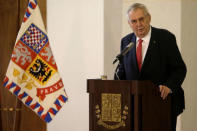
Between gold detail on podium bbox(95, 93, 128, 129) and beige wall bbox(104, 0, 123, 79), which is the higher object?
beige wall bbox(104, 0, 123, 79)

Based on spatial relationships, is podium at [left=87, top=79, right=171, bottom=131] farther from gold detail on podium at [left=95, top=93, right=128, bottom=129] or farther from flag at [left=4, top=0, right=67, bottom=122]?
flag at [left=4, top=0, right=67, bottom=122]

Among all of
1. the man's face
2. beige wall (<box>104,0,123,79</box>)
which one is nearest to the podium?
the man's face

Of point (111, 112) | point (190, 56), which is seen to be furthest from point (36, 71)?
point (190, 56)

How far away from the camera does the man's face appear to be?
2.84 metres

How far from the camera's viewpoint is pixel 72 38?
12.6 ft

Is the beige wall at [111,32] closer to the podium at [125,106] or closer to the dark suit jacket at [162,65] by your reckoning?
the dark suit jacket at [162,65]

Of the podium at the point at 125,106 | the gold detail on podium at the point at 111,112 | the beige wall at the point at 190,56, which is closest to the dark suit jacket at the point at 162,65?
the podium at the point at 125,106

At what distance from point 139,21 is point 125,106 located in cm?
77

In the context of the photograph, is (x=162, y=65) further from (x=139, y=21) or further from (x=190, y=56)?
(x=190, y=56)

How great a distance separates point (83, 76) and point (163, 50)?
1208 mm

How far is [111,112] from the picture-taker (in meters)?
2.54

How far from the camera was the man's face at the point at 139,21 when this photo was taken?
2.84 m

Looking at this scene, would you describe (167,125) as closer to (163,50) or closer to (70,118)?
(163,50)

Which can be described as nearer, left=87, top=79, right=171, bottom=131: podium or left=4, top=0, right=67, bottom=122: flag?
left=87, top=79, right=171, bottom=131: podium
